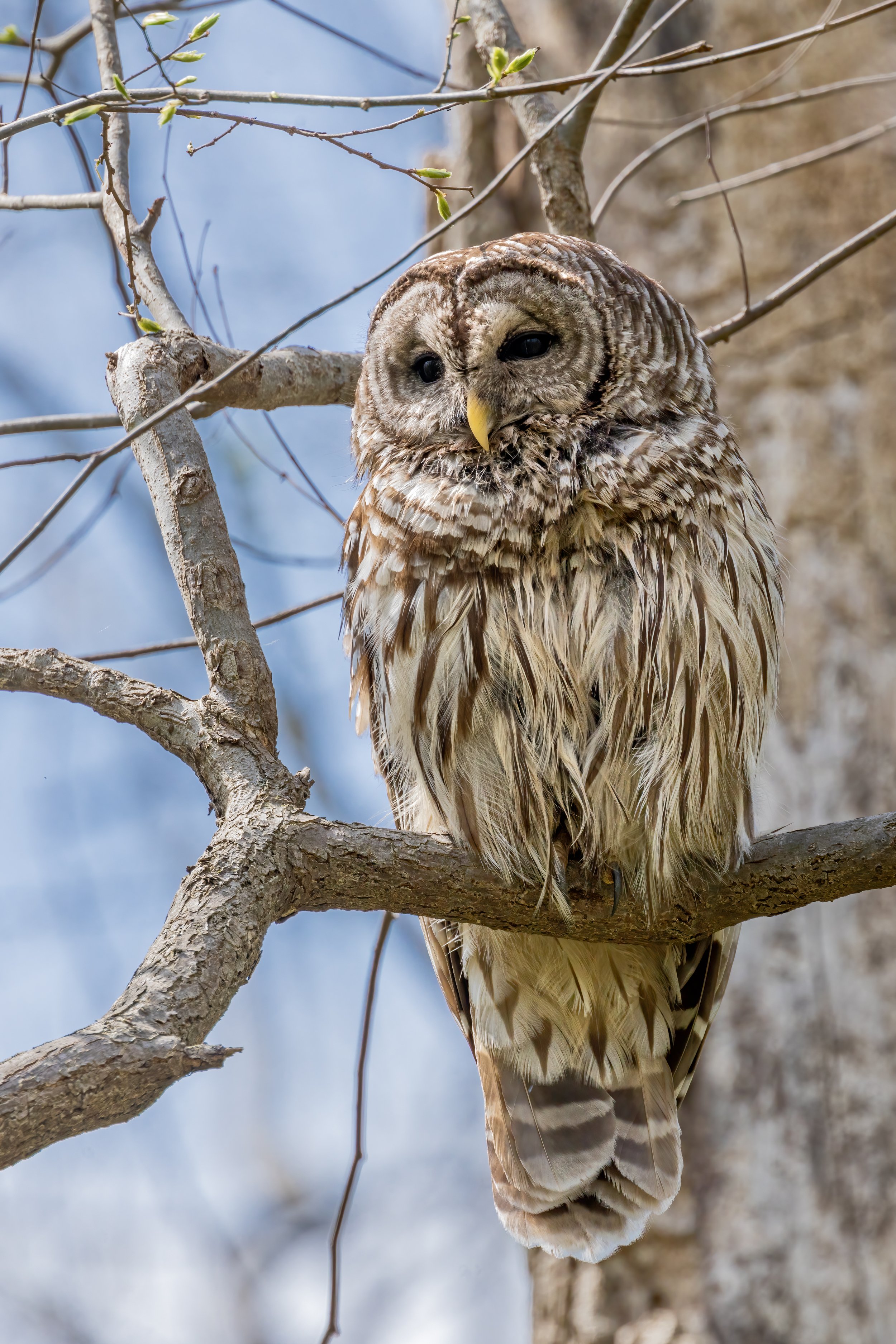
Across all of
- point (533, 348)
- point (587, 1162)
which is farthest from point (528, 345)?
point (587, 1162)

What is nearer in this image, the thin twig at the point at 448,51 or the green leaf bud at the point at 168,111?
the green leaf bud at the point at 168,111

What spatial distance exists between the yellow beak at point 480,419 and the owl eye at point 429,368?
218 mm

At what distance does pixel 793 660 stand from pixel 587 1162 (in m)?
2.56

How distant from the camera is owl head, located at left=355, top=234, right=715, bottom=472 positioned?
3.18m

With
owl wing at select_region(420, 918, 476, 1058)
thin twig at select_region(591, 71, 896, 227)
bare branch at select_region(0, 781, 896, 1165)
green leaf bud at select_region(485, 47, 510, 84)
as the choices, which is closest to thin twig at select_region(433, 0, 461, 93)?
green leaf bud at select_region(485, 47, 510, 84)

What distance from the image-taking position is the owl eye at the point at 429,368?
133 inches

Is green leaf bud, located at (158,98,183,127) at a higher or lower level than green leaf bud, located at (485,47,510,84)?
lower

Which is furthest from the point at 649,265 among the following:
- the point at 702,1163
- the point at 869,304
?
the point at 702,1163

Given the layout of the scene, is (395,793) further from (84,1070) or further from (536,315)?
(84,1070)

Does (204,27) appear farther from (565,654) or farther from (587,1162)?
(587,1162)

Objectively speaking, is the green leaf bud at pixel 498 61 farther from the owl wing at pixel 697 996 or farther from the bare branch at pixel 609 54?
the owl wing at pixel 697 996

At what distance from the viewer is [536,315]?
3.29 m

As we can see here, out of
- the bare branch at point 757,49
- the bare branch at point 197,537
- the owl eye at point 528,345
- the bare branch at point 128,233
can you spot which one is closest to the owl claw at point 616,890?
the bare branch at point 197,537

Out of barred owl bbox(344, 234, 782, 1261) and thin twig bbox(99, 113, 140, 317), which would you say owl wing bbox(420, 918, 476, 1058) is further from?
thin twig bbox(99, 113, 140, 317)
